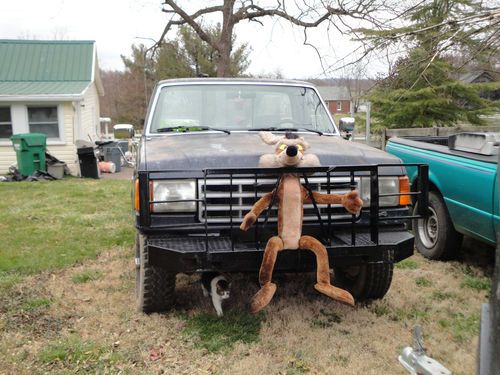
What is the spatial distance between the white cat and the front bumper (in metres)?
0.47

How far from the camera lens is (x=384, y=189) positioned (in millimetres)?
3576

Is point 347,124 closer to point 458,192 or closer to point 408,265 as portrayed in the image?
point 458,192

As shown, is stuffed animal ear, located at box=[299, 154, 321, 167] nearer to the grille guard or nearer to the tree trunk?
the grille guard

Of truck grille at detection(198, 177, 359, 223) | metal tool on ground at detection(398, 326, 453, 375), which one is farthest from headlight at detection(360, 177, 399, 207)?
metal tool on ground at detection(398, 326, 453, 375)

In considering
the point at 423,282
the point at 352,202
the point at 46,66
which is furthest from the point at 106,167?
the point at 352,202

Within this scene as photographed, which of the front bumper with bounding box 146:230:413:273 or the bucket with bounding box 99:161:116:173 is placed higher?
the front bumper with bounding box 146:230:413:273

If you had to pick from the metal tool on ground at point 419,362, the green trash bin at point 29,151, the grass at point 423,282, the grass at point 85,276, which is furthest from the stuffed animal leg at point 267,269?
the green trash bin at point 29,151

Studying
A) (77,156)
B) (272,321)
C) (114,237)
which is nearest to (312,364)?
(272,321)

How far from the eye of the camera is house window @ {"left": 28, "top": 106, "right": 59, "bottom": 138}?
619 inches

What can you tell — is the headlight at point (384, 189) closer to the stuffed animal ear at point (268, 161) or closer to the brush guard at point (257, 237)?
the brush guard at point (257, 237)

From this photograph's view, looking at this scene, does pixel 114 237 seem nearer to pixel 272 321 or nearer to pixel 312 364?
pixel 272 321

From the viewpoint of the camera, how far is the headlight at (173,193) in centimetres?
331

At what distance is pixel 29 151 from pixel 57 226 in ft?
25.3

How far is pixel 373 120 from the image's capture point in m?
14.9
